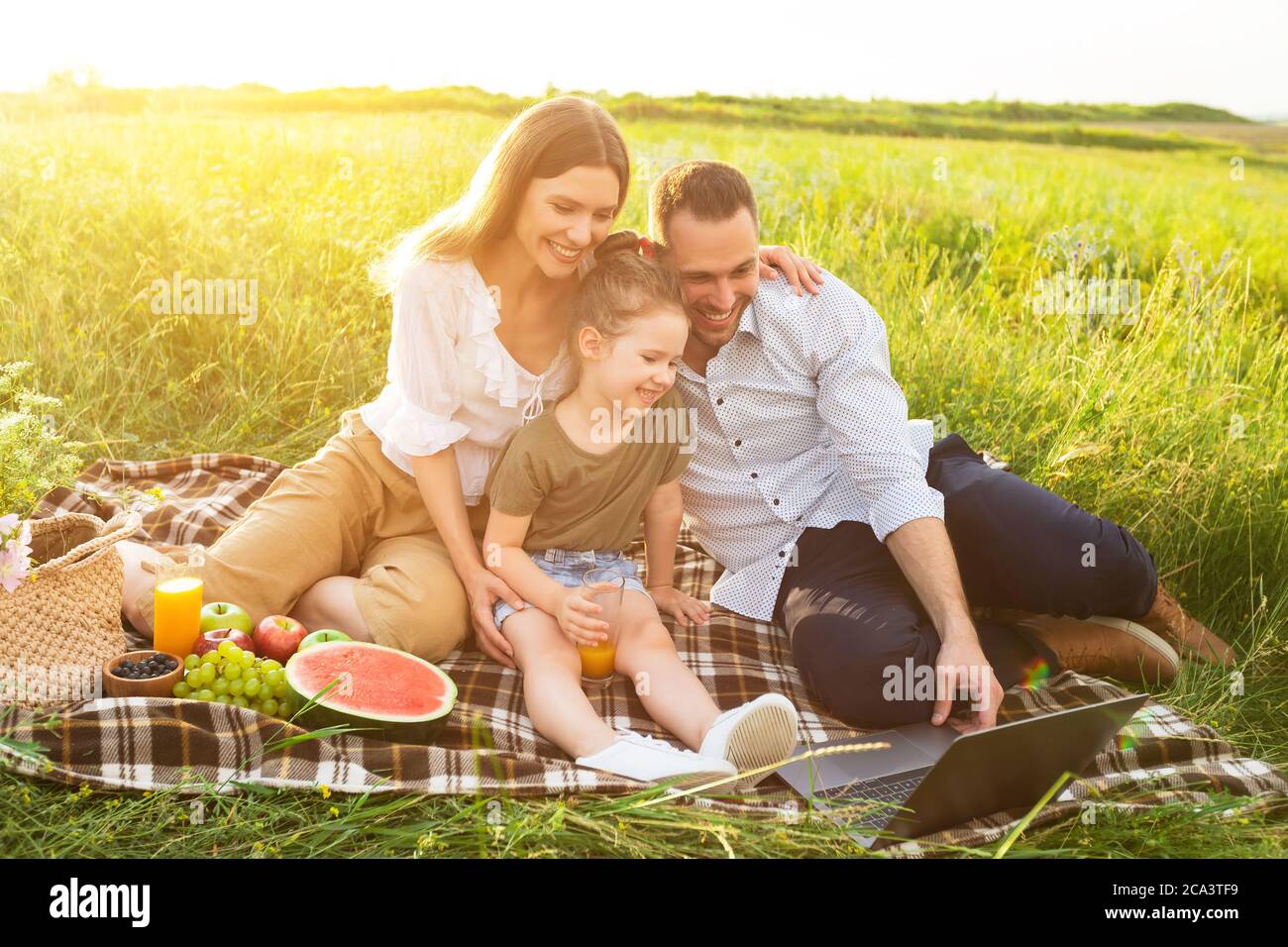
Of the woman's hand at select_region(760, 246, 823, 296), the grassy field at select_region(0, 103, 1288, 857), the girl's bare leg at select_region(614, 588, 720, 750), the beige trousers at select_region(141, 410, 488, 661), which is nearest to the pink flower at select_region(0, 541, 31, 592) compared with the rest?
the grassy field at select_region(0, 103, 1288, 857)

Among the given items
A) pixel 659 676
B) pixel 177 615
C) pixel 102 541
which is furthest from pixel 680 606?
pixel 102 541

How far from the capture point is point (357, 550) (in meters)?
3.68

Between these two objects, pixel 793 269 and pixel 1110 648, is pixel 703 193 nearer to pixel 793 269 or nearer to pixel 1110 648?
pixel 793 269

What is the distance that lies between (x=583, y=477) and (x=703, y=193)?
93 centimetres

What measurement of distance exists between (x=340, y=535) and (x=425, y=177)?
13.6 feet

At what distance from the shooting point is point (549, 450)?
10.9 feet

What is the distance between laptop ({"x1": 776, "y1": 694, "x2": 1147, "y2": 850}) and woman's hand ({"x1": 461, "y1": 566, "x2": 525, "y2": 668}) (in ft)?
3.09

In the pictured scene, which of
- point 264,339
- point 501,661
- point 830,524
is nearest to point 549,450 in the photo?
point 501,661

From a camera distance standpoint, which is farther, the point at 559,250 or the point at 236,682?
the point at 559,250

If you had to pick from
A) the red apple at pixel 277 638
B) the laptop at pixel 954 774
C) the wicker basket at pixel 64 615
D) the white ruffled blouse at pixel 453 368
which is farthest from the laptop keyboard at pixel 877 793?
the wicker basket at pixel 64 615

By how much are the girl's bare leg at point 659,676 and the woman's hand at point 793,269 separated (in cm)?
112

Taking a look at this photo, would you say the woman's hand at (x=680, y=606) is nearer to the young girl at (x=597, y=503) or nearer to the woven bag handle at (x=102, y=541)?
the young girl at (x=597, y=503)

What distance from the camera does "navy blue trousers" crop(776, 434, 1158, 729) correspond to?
3.15m

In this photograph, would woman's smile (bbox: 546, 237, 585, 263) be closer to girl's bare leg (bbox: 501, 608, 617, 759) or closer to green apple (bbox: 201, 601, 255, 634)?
girl's bare leg (bbox: 501, 608, 617, 759)
